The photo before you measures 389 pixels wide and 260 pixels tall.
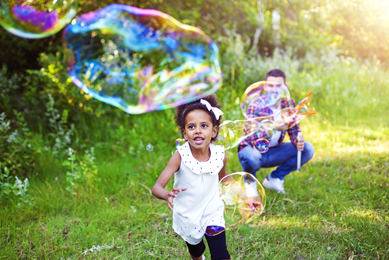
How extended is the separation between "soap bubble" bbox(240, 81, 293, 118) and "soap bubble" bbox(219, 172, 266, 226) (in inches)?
40.9

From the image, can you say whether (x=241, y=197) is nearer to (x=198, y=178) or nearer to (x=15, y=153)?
(x=198, y=178)

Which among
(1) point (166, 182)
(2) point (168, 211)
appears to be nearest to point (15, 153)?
(2) point (168, 211)

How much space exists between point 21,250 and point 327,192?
2950 mm

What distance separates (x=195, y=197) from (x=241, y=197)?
38 cm

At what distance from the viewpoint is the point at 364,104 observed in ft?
20.1

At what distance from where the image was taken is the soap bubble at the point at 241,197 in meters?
2.20

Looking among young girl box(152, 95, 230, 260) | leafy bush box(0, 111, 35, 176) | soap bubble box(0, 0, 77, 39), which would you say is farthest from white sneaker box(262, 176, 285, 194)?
leafy bush box(0, 111, 35, 176)

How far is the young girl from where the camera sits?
1.99 meters

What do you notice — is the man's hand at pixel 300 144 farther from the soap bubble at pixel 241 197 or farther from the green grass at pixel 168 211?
the soap bubble at pixel 241 197

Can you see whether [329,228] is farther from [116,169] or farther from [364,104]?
[364,104]

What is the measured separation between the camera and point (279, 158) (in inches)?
132

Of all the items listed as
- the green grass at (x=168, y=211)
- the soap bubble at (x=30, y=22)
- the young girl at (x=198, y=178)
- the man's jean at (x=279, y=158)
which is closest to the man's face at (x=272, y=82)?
the man's jean at (x=279, y=158)

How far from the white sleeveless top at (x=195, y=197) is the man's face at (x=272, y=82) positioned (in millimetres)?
1312

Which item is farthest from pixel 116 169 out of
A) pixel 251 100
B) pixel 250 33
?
pixel 250 33
